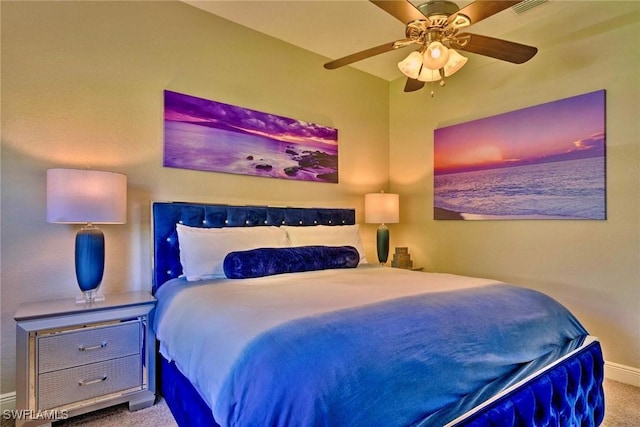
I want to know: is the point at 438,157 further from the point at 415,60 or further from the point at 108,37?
the point at 108,37

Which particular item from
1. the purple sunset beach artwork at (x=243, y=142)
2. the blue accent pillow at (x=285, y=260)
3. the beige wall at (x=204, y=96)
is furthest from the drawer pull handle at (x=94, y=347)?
the purple sunset beach artwork at (x=243, y=142)

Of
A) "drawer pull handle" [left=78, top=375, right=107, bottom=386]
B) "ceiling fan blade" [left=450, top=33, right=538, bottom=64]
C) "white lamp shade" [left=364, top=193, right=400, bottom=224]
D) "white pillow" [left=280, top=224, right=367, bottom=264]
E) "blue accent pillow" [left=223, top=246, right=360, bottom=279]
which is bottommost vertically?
"drawer pull handle" [left=78, top=375, right=107, bottom=386]

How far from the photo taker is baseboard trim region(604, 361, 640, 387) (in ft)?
8.13

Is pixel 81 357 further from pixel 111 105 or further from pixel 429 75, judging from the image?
pixel 429 75

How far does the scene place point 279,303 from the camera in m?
1.53

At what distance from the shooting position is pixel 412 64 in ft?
7.55

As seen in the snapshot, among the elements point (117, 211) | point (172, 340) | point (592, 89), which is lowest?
point (172, 340)

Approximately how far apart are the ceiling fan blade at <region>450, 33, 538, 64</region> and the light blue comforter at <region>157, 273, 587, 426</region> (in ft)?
5.24

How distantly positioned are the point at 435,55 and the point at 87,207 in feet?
7.65

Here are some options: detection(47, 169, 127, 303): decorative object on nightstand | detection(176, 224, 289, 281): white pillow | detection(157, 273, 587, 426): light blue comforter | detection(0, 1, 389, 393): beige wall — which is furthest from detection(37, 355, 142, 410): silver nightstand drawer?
detection(157, 273, 587, 426): light blue comforter

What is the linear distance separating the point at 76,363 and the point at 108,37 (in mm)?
2240

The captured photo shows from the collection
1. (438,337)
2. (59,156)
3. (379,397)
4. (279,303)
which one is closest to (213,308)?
(279,303)

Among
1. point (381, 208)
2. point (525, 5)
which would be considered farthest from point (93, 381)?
point (525, 5)

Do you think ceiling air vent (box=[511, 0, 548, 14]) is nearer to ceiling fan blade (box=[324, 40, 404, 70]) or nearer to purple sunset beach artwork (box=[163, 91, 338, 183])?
ceiling fan blade (box=[324, 40, 404, 70])
